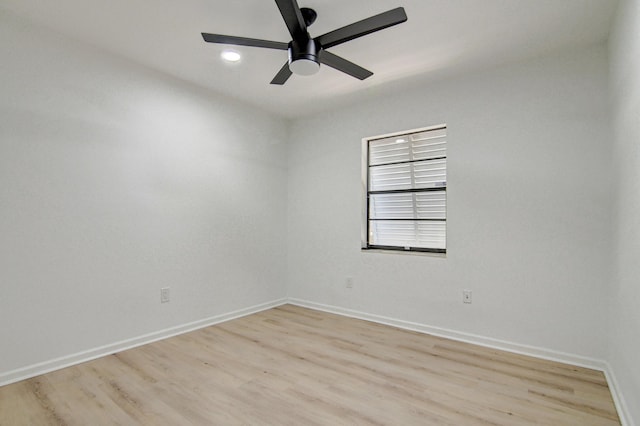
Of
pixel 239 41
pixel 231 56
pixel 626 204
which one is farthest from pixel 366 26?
pixel 626 204

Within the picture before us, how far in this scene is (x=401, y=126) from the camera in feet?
11.5

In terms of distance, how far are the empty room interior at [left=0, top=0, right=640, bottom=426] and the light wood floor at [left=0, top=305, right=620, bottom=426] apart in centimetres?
2

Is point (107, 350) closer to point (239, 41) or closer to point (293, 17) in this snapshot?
point (239, 41)

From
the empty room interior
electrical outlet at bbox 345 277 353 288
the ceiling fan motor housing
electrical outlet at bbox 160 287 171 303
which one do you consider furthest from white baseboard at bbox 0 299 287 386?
the ceiling fan motor housing

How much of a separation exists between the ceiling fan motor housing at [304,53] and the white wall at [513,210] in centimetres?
169

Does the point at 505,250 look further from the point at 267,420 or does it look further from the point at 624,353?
the point at 267,420

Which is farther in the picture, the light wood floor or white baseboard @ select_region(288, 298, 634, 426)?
white baseboard @ select_region(288, 298, 634, 426)

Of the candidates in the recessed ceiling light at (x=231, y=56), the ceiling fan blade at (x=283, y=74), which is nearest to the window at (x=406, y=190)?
the ceiling fan blade at (x=283, y=74)

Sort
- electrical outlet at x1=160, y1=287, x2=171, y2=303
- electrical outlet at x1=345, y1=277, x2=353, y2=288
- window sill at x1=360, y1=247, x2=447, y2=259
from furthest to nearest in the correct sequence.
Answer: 1. electrical outlet at x1=345, y1=277, x2=353, y2=288
2. window sill at x1=360, y1=247, x2=447, y2=259
3. electrical outlet at x1=160, y1=287, x2=171, y2=303

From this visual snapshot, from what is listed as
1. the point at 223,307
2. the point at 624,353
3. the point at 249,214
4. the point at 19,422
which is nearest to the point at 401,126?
the point at 249,214

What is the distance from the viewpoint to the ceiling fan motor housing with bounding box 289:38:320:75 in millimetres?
2020

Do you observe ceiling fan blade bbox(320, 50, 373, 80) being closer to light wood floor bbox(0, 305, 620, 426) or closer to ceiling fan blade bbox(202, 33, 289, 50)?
ceiling fan blade bbox(202, 33, 289, 50)

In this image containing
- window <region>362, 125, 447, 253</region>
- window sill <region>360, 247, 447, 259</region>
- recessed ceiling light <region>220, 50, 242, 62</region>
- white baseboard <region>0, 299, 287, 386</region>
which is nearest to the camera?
white baseboard <region>0, 299, 287, 386</region>

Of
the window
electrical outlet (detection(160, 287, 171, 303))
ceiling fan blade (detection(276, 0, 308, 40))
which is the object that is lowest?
electrical outlet (detection(160, 287, 171, 303))
